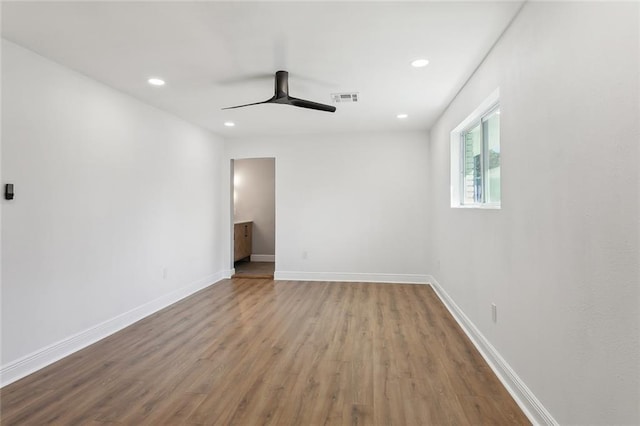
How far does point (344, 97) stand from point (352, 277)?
305 centimetres

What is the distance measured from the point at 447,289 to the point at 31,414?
3996 millimetres

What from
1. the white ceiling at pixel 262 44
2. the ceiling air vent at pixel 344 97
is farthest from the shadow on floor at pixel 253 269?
the ceiling air vent at pixel 344 97

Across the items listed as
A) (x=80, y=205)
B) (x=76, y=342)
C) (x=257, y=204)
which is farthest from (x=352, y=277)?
(x=80, y=205)

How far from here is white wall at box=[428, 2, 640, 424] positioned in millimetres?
1260

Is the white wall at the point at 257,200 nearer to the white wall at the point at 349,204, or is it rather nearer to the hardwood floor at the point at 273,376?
the white wall at the point at 349,204

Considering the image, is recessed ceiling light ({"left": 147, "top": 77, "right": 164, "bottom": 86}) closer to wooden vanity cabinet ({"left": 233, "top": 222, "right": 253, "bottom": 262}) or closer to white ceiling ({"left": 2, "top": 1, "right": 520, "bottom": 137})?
white ceiling ({"left": 2, "top": 1, "right": 520, "bottom": 137})

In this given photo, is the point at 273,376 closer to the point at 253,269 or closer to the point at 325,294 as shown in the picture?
the point at 325,294

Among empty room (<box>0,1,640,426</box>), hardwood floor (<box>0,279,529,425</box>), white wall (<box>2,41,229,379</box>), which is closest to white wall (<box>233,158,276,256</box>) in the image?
empty room (<box>0,1,640,426</box>)

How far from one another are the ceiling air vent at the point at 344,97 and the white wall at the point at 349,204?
1847 mm

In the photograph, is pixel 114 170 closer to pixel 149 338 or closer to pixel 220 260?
pixel 149 338

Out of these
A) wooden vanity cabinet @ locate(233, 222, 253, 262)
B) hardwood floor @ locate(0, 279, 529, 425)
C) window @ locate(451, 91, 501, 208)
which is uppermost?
window @ locate(451, 91, 501, 208)

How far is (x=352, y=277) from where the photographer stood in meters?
5.75

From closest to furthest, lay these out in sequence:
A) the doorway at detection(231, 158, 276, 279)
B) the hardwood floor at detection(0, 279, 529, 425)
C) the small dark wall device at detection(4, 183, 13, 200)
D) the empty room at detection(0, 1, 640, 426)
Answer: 1. the empty room at detection(0, 1, 640, 426)
2. the hardwood floor at detection(0, 279, 529, 425)
3. the small dark wall device at detection(4, 183, 13, 200)
4. the doorway at detection(231, 158, 276, 279)

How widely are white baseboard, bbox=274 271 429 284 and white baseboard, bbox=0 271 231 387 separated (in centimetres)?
182
